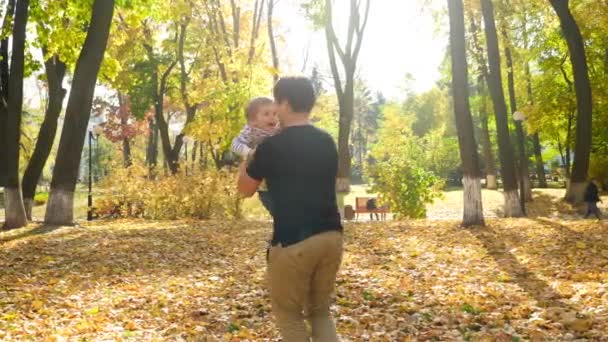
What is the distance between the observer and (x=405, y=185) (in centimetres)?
1814

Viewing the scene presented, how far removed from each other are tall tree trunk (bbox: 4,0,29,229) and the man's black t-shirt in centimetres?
1168

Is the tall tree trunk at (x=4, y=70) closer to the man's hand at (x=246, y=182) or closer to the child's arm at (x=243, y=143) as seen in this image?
the child's arm at (x=243, y=143)

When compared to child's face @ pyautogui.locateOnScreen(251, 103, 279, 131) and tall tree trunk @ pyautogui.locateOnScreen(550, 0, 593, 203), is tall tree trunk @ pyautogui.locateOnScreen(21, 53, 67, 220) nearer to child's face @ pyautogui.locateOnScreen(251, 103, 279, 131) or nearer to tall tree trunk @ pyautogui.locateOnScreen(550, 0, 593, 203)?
child's face @ pyautogui.locateOnScreen(251, 103, 279, 131)

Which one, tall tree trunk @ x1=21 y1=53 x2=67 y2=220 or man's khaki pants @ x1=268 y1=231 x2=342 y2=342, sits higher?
tall tree trunk @ x1=21 y1=53 x2=67 y2=220

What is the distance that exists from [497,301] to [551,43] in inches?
935

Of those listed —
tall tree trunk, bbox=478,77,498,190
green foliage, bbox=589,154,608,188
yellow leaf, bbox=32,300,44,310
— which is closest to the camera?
yellow leaf, bbox=32,300,44,310

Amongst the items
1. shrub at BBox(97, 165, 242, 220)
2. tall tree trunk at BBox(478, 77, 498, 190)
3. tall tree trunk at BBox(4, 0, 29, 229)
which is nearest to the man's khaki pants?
tall tree trunk at BBox(4, 0, 29, 229)

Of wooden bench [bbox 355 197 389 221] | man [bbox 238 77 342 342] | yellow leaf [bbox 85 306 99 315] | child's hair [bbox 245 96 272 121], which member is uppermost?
child's hair [bbox 245 96 272 121]

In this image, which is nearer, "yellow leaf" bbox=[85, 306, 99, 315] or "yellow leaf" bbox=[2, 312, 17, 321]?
"yellow leaf" bbox=[2, 312, 17, 321]

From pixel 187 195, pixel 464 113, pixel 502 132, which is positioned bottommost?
pixel 187 195

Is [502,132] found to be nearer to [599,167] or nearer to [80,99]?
[80,99]

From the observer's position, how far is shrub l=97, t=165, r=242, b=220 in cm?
1780

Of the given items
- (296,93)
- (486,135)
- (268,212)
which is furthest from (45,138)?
(486,135)

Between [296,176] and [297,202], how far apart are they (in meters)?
0.15
